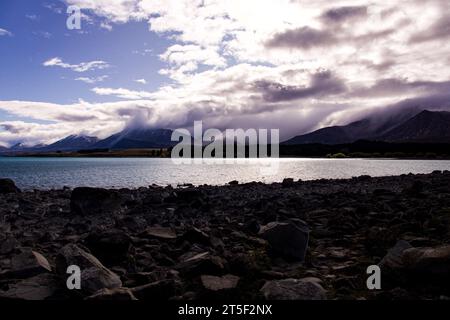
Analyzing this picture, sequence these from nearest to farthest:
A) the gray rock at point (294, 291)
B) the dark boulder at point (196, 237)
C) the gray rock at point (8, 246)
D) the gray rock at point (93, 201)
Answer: the gray rock at point (294, 291) → the gray rock at point (8, 246) → the dark boulder at point (196, 237) → the gray rock at point (93, 201)

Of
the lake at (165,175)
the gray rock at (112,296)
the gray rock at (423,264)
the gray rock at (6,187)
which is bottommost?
the lake at (165,175)

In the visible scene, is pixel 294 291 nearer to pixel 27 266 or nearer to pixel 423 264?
pixel 423 264

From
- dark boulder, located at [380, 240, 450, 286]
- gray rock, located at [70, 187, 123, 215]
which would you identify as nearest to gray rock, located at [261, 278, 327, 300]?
dark boulder, located at [380, 240, 450, 286]

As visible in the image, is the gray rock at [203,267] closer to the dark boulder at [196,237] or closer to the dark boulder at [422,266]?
the dark boulder at [196,237]

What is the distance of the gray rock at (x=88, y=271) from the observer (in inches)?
345

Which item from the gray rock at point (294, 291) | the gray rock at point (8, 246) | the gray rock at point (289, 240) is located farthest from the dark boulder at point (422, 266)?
the gray rock at point (8, 246)

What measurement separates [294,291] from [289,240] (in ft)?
12.9

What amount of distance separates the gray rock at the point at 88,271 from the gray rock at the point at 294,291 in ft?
11.4

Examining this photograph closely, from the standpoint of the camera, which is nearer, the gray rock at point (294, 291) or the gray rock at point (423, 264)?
the gray rock at point (294, 291)

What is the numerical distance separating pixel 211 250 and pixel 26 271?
517cm

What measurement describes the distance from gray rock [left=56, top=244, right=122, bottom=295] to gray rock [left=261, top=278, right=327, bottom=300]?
349 cm

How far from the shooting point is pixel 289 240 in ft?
39.9

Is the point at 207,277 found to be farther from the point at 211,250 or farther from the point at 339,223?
the point at 339,223

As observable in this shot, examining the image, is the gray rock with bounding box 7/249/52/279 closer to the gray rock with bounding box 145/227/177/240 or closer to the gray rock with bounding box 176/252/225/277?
the gray rock with bounding box 176/252/225/277
